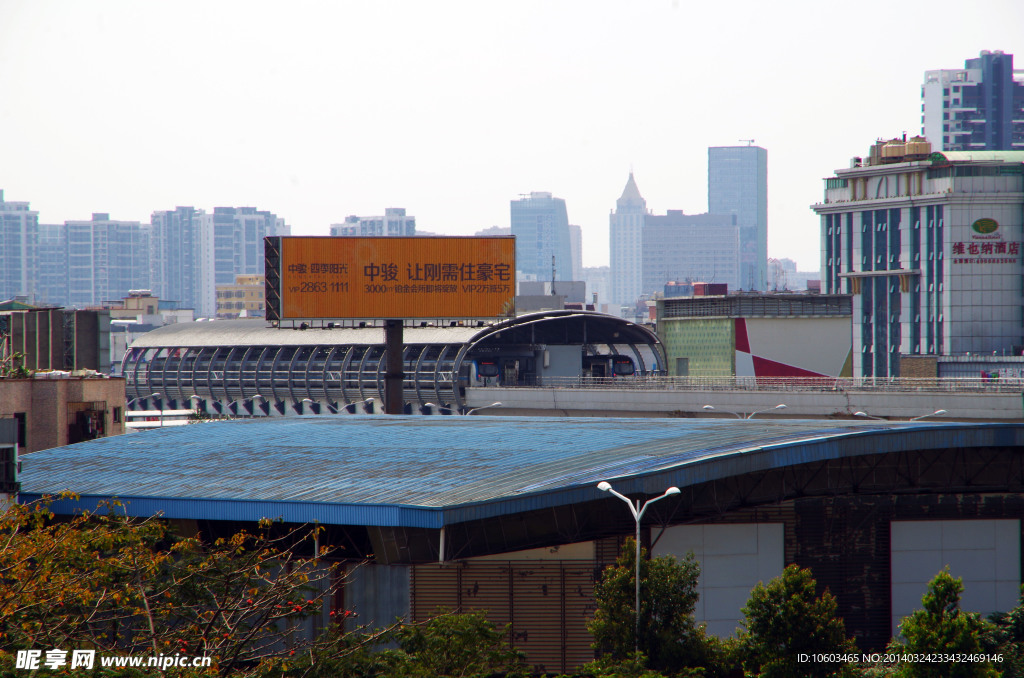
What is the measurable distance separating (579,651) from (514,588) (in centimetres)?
307

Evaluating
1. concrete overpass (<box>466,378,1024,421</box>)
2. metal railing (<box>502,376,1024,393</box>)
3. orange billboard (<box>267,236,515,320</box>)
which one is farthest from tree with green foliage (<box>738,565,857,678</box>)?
metal railing (<box>502,376,1024,393</box>)

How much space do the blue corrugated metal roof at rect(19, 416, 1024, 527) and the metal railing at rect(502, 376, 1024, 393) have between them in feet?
142

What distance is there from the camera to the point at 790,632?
3288 centimetres

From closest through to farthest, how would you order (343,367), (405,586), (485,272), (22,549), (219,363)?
(22,549)
(405,586)
(485,272)
(343,367)
(219,363)

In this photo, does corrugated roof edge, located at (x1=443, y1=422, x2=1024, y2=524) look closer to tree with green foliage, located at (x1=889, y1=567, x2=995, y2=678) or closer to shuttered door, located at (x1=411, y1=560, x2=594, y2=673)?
shuttered door, located at (x1=411, y1=560, x2=594, y2=673)

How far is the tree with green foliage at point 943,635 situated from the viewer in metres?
30.3

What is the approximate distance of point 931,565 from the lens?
46.3m

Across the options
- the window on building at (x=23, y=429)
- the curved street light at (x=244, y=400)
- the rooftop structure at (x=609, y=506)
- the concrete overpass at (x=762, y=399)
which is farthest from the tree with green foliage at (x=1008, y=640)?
the curved street light at (x=244, y=400)

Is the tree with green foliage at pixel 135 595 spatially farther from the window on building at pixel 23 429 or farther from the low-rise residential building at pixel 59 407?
the window on building at pixel 23 429

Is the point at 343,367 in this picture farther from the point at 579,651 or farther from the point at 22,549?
the point at 22,549

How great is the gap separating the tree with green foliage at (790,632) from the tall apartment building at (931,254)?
387 ft

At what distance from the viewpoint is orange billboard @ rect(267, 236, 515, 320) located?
90.1 metres

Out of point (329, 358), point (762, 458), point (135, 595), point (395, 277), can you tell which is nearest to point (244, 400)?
point (329, 358)

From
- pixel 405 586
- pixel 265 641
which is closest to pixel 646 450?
pixel 405 586
